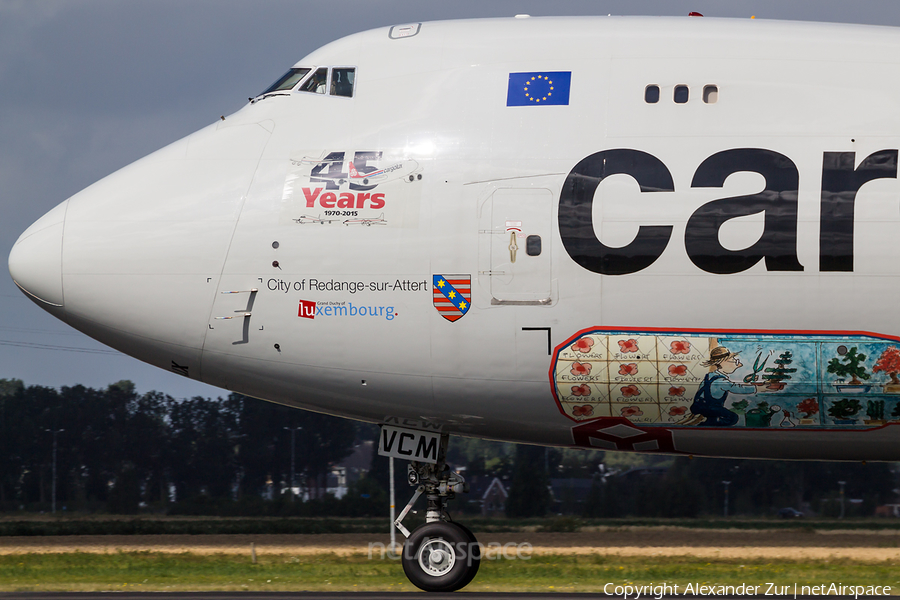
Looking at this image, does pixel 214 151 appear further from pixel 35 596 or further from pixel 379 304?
pixel 35 596

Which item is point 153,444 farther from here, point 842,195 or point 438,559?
point 842,195


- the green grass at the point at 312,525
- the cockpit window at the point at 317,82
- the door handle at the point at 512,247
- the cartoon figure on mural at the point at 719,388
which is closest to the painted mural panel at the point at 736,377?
the cartoon figure on mural at the point at 719,388

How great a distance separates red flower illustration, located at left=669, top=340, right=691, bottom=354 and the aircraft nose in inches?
295

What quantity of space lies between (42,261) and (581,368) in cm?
678

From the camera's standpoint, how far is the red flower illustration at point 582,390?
1127 cm

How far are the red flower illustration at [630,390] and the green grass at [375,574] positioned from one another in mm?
8856

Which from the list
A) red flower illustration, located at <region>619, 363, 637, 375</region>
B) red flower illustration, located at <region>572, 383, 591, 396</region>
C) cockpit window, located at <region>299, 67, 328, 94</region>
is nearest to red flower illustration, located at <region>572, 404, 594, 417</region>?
red flower illustration, located at <region>572, 383, 591, 396</region>

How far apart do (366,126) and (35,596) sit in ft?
24.1

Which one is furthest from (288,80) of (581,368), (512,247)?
(581,368)

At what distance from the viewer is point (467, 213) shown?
37.3ft

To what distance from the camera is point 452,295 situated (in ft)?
37.3

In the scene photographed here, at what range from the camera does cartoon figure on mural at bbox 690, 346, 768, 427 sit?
11.0 m

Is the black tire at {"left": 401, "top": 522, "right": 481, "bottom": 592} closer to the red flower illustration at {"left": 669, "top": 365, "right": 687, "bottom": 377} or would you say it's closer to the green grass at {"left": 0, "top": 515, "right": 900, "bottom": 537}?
the red flower illustration at {"left": 669, "top": 365, "right": 687, "bottom": 377}

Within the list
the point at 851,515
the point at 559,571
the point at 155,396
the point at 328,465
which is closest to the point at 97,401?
the point at 155,396
